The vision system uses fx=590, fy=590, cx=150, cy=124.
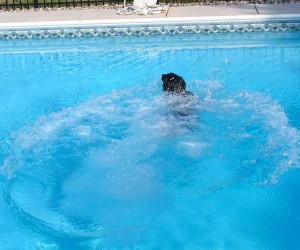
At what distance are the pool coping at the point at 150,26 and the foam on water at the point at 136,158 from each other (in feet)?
10.4

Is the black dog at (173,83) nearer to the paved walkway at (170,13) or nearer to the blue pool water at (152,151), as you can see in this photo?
the blue pool water at (152,151)

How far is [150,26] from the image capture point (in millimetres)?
12117

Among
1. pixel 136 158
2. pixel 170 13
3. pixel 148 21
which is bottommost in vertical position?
pixel 136 158

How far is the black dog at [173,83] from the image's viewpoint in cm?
803

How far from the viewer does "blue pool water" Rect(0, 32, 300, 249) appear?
620 centimetres

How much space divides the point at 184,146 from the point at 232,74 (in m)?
2.84

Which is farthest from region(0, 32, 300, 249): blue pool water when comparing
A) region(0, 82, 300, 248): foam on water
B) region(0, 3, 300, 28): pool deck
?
region(0, 3, 300, 28): pool deck

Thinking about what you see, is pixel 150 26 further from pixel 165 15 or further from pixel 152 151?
pixel 152 151

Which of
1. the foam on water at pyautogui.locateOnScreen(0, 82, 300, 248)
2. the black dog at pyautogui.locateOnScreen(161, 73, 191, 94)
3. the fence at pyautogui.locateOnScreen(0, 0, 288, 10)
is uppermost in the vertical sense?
the fence at pyautogui.locateOnScreen(0, 0, 288, 10)

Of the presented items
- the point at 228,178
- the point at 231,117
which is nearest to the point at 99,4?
the point at 231,117

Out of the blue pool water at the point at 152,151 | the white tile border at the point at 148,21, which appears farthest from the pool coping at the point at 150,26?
the blue pool water at the point at 152,151

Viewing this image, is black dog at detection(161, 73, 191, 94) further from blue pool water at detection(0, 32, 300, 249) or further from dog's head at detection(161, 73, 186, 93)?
blue pool water at detection(0, 32, 300, 249)

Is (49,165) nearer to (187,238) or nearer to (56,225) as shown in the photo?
(56,225)

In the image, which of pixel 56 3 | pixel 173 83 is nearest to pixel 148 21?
pixel 56 3
